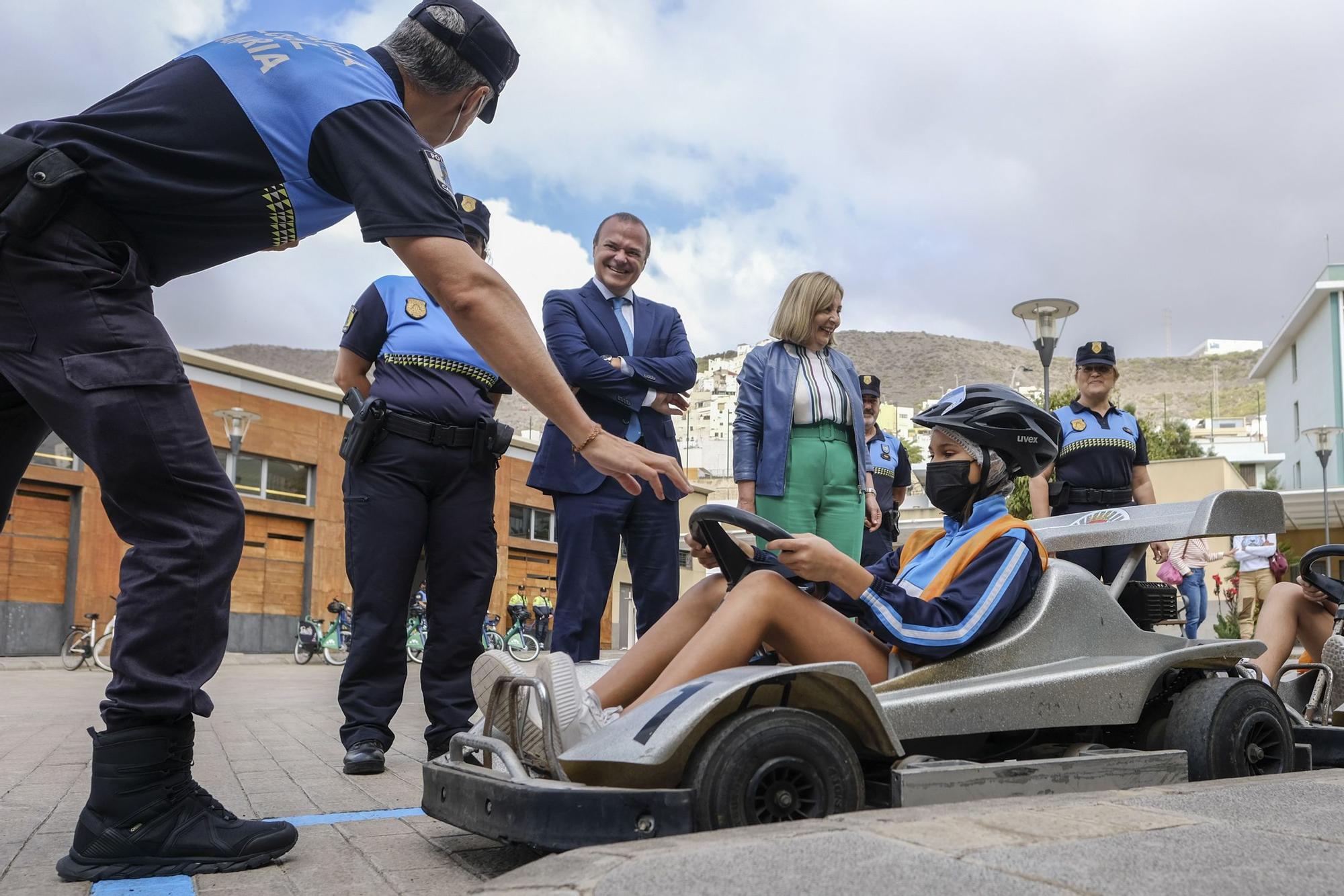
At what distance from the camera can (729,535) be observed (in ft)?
11.4

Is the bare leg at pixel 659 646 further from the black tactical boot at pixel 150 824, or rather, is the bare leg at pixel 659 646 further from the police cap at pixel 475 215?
the police cap at pixel 475 215

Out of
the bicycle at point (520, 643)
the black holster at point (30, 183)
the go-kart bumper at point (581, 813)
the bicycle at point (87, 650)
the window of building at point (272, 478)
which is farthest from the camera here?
the bicycle at point (520, 643)

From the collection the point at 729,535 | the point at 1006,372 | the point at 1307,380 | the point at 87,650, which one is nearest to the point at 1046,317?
Result: the point at 729,535

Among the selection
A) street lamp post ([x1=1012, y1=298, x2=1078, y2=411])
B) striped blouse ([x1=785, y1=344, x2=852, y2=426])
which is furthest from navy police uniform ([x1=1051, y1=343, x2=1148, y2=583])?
street lamp post ([x1=1012, y1=298, x2=1078, y2=411])

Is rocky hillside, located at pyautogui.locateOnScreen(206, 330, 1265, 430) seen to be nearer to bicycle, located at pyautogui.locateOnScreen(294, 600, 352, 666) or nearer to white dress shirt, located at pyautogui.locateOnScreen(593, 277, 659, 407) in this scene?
bicycle, located at pyautogui.locateOnScreen(294, 600, 352, 666)

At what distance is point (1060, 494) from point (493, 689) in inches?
196

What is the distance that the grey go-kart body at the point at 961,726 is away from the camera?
2.48 m

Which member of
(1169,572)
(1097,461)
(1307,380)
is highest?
(1307,380)

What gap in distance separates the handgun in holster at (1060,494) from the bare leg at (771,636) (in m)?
4.21

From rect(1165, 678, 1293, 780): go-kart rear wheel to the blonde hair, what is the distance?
2804 mm

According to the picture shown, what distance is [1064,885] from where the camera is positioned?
1.81 m

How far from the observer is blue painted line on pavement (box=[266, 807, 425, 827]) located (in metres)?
3.31

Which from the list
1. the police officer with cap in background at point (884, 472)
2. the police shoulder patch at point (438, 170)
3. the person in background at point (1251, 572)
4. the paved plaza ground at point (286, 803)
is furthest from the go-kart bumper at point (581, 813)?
the police officer with cap in background at point (884, 472)

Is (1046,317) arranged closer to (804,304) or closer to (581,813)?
(804,304)
